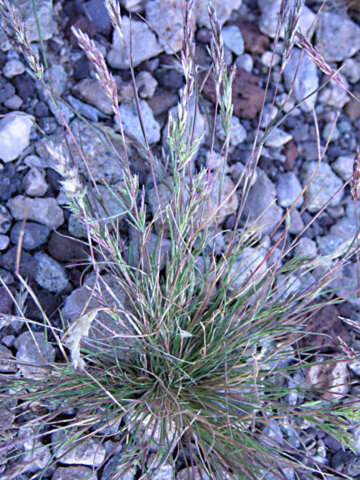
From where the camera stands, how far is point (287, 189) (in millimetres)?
2010

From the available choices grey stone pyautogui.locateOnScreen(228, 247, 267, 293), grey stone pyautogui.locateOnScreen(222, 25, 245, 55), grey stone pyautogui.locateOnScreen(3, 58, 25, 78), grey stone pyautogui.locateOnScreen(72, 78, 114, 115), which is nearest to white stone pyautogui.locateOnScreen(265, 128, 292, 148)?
grey stone pyautogui.locateOnScreen(222, 25, 245, 55)

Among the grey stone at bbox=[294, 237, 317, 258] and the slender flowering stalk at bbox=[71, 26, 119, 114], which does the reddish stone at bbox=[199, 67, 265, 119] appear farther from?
the slender flowering stalk at bbox=[71, 26, 119, 114]

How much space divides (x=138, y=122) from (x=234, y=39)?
2.22 ft

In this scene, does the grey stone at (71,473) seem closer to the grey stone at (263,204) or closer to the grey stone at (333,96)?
the grey stone at (263,204)

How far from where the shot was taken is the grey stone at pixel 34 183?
1.72 metres

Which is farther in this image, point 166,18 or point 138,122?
point 166,18

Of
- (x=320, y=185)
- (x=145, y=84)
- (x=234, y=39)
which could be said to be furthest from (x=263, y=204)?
(x=234, y=39)

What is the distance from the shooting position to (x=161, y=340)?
1.38 meters

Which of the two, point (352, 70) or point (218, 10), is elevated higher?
point (218, 10)

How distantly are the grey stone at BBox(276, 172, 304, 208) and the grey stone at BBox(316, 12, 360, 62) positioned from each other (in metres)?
0.69

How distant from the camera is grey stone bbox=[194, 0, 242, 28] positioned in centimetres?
207

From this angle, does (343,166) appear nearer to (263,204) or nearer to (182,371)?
(263,204)

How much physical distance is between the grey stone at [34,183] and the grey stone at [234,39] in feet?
3.53

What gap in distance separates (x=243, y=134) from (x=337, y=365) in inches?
41.4
